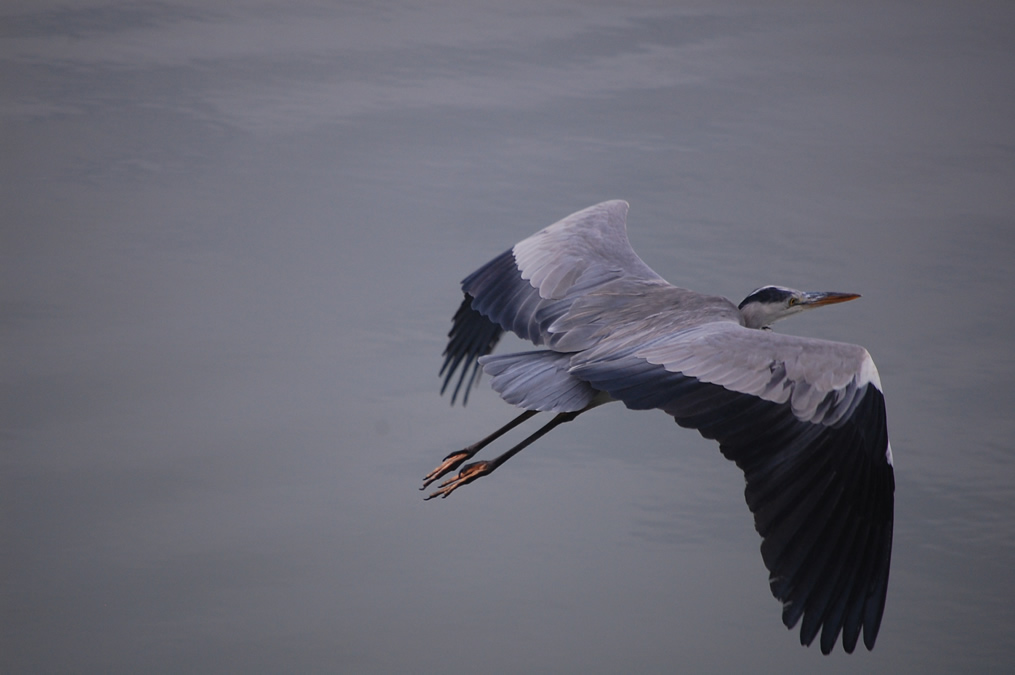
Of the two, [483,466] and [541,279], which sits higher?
[541,279]

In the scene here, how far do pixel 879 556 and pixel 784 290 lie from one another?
141 cm

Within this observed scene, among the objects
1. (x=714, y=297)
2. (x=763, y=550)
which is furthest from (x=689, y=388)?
(x=714, y=297)

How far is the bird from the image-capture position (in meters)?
3.73

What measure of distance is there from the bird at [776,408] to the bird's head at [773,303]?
221 mm

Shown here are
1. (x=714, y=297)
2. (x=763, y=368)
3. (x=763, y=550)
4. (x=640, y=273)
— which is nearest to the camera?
(x=763, y=550)

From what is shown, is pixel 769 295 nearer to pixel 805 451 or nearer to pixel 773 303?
pixel 773 303

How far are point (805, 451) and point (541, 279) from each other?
1.52 m

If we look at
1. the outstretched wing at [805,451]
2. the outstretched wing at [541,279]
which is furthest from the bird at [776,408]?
the outstretched wing at [541,279]

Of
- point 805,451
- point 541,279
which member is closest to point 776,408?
point 805,451

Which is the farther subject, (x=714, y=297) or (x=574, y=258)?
(x=574, y=258)

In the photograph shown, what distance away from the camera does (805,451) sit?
12.5 feet

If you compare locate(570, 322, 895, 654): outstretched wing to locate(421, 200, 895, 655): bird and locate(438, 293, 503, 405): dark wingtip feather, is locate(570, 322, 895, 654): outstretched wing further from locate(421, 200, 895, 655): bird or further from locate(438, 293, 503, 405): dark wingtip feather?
locate(438, 293, 503, 405): dark wingtip feather

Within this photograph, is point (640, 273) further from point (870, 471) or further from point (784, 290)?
Answer: point (870, 471)

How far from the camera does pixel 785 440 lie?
3.82 meters
